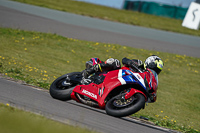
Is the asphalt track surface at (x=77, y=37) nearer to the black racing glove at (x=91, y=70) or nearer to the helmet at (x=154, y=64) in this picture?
the black racing glove at (x=91, y=70)

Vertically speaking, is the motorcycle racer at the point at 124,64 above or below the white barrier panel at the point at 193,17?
below

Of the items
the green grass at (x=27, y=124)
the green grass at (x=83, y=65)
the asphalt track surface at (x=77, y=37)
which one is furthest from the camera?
the green grass at (x=83, y=65)

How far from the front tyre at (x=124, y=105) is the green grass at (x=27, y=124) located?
3.80ft

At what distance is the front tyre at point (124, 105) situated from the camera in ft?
16.9

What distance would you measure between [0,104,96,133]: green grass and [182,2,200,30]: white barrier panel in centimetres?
2044

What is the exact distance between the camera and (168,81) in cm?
1121

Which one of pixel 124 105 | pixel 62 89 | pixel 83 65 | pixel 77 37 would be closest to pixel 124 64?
pixel 124 105

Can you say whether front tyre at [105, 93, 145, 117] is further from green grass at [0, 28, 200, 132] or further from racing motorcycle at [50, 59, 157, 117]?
green grass at [0, 28, 200, 132]

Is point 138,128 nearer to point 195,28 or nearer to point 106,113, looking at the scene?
point 106,113

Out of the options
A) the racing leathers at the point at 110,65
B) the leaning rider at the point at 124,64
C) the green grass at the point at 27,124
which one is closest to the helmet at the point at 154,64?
the leaning rider at the point at 124,64

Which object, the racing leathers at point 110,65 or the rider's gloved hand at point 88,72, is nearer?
the racing leathers at point 110,65

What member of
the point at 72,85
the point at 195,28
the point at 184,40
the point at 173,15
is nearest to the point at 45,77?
the point at 72,85

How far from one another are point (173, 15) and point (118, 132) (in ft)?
98.0

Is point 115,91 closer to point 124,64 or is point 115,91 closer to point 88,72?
point 124,64
